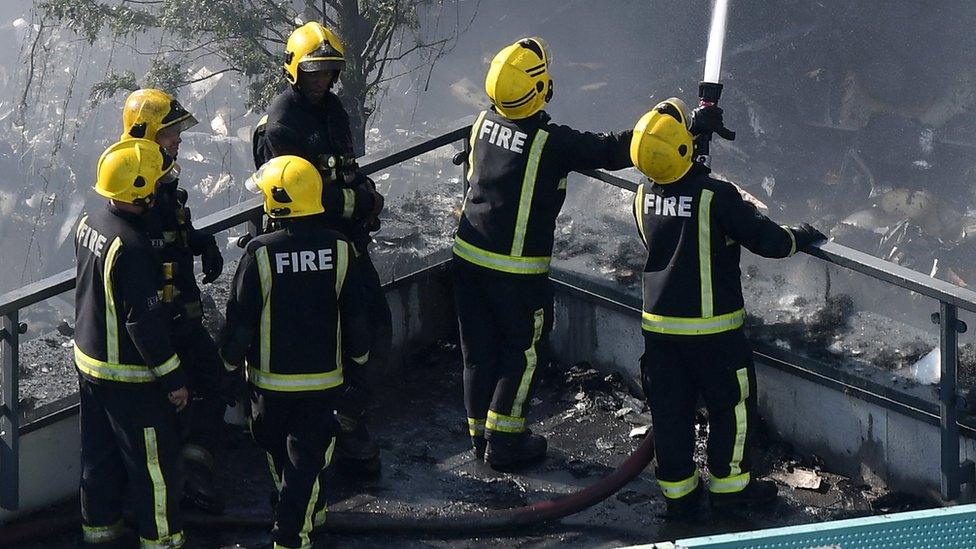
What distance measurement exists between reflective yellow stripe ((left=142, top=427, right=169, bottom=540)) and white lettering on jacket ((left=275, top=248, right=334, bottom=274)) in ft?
2.40

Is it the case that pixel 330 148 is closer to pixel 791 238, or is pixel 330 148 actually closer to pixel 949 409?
pixel 791 238

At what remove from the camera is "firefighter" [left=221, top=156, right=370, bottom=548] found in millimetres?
4301

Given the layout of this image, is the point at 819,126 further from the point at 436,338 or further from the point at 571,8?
the point at 436,338

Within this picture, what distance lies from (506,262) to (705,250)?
35.3 inches

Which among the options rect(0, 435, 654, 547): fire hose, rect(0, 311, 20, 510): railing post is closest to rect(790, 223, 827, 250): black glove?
rect(0, 435, 654, 547): fire hose

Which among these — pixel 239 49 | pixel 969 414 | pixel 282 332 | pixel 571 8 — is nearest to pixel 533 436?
pixel 282 332

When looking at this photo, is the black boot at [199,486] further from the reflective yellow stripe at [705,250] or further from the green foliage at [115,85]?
the green foliage at [115,85]

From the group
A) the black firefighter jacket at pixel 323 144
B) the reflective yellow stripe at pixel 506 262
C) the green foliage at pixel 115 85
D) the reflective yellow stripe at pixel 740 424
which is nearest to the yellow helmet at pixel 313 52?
the black firefighter jacket at pixel 323 144

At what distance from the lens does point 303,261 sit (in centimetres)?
430

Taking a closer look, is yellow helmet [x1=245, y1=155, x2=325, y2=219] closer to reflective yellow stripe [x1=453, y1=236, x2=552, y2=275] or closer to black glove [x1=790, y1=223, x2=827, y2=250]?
reflective yellow stripe [x1=453, y1=236, x2=552, y2=275]

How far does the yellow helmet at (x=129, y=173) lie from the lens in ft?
13.5

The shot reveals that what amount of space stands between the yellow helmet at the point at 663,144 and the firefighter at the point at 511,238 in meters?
0.41

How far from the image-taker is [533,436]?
5359 mm

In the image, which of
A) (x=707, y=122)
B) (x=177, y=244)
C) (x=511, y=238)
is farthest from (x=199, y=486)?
(x=707, y=122)
